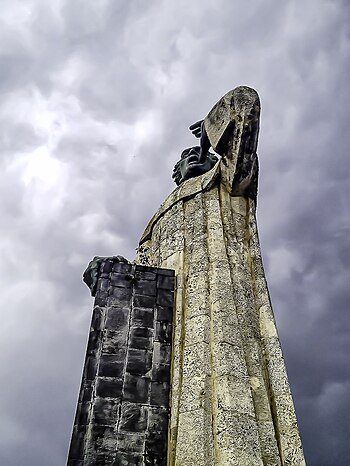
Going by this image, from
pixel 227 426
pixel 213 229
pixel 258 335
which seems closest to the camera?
pixel 227 426

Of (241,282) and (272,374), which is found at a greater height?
(241,282)

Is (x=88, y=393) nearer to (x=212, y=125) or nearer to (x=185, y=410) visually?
(x=185, y=410)

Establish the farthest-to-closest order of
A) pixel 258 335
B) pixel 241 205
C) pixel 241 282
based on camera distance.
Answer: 1. pixel 241 205
2. pixel 241 282
3. pixel 258 335

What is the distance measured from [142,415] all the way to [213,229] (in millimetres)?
3492

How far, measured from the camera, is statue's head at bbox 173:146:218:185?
11.4m

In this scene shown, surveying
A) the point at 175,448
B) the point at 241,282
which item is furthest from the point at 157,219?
the point at 175,448

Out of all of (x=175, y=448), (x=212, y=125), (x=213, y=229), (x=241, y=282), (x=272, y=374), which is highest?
(x=212, y=125)

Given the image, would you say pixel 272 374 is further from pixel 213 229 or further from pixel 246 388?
pixel 213 229

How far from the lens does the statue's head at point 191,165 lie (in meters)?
11.4

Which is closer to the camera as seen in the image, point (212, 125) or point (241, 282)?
point (241, 282)

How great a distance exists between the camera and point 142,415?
6.60 meters

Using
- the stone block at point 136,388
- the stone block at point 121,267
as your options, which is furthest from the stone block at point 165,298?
the stone block at point 136,388

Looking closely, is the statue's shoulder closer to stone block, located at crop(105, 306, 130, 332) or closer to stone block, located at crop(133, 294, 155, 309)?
stone block, located at crop(133, 294, 155, 309)

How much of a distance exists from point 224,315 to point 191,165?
5049mm
